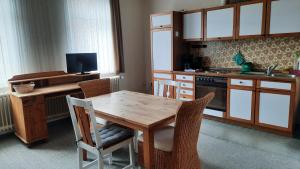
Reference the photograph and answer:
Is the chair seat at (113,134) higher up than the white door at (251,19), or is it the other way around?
the white door at (251,19)

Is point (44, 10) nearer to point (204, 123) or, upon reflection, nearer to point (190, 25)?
point (190, 25)

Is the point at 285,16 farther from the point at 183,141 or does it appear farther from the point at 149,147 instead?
the point at 149,147

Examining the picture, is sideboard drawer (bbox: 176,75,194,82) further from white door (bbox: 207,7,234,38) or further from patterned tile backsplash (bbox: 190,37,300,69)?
white door (bbox: 207,7,234,38)

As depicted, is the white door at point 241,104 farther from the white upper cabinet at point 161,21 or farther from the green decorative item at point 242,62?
the white upper cabinet at point 161,21

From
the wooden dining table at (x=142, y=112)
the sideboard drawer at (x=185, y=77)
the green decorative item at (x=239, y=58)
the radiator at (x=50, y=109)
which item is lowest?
the radiator at (x=50, y=109)

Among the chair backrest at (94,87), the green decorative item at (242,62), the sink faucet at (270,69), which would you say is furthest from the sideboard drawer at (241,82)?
the chair backrest at (94,87)

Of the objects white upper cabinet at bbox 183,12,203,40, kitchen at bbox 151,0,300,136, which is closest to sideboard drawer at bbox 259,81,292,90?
kitchen at bbox 151,0,300,136

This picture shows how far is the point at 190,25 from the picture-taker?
4363 mm

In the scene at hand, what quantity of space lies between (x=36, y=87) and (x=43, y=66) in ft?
1.44

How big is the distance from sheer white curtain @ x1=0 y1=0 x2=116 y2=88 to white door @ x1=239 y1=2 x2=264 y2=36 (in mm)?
2694

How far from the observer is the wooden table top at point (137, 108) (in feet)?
6.33

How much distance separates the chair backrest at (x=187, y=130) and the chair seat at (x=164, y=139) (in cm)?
13

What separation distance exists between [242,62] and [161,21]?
174cm

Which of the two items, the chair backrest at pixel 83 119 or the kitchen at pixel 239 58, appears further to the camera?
the kitchen at pixel 239 58
